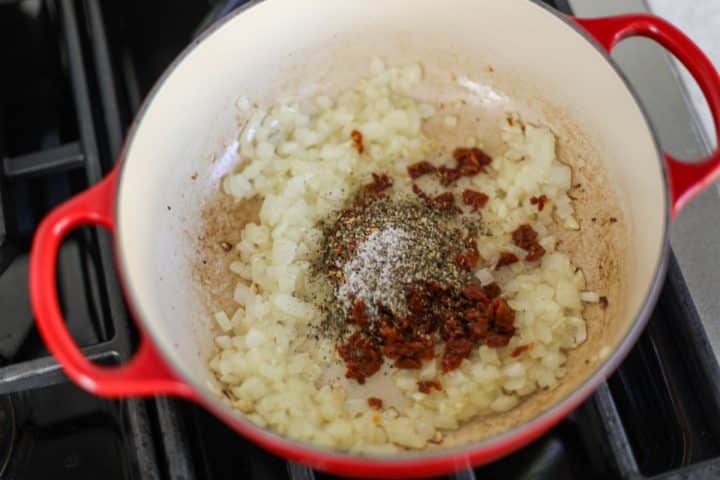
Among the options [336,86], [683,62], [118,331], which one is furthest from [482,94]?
[118,331]

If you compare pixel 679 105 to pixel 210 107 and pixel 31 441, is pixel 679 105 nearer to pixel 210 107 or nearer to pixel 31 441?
pixel 210 107

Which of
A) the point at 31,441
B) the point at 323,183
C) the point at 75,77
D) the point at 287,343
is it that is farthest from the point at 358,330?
the point at 75,77

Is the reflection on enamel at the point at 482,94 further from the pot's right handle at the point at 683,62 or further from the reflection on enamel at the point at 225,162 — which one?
the reflection on enamel at the point at 225,162

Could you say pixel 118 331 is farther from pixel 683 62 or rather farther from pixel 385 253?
pixel 683 62

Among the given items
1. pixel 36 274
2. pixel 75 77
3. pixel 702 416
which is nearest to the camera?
pixel 36 274

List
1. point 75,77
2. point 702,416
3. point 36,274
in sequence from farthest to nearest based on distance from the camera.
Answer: point 75,77, point 702,416, point 36,274

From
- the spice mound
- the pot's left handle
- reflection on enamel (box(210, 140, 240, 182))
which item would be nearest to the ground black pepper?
the spice mound
